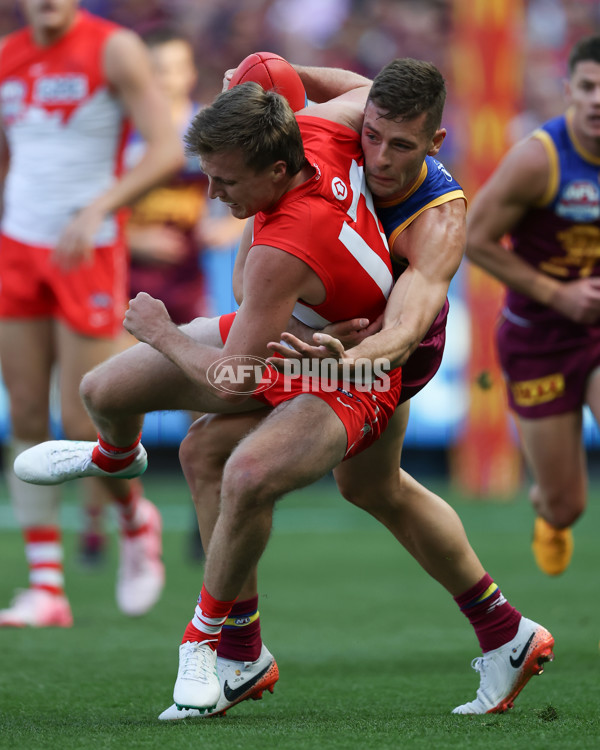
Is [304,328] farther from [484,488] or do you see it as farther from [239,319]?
[484,488]

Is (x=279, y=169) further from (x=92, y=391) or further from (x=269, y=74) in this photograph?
(x=92, y=391)

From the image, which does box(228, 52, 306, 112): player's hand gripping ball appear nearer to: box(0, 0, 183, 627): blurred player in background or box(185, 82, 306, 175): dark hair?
box(185, 82, 306, 175): dark hair

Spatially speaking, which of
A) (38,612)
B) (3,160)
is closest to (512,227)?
(3,160)

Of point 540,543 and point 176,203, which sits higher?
point 176,203

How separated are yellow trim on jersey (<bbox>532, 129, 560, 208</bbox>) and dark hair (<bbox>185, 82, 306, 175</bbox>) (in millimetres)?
2064

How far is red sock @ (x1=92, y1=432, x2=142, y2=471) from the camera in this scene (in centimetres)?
389

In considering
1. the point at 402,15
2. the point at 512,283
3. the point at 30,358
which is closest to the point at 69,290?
the point at 30,358

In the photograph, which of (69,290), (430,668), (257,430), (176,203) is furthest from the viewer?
(176,203)

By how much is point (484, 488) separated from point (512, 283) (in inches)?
261

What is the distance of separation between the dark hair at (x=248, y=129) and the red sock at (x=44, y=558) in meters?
2.87

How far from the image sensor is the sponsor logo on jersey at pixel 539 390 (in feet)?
17.9

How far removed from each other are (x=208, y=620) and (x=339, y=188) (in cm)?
124

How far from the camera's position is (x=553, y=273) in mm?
5371

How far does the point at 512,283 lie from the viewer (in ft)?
17.4
